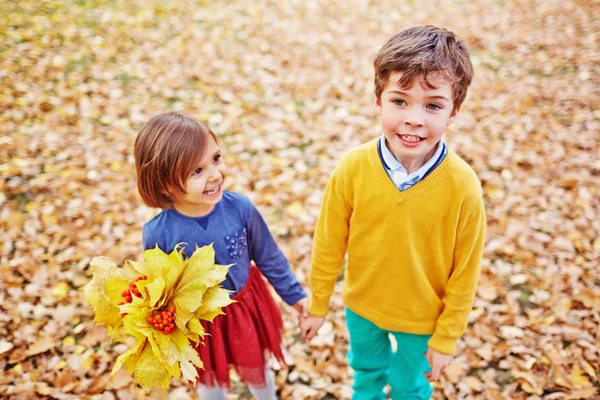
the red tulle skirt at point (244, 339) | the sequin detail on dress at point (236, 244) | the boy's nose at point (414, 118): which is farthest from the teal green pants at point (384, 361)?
the boy's nose at point (414, 118)

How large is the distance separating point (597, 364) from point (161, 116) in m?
2.87

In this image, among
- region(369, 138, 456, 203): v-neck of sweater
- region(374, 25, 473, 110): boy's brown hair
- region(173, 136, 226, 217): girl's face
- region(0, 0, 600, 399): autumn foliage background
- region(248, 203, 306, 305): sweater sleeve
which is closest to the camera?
region(374, 25, 473, 110): boy's brown hair

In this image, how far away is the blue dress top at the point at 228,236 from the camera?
1.73 meters

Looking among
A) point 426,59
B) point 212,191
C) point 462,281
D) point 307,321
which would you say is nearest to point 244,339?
point 307,321

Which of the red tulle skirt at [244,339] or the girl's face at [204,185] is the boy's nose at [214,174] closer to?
the girl's face at [204,185]

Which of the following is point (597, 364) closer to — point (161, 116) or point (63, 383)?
point (161, 116)

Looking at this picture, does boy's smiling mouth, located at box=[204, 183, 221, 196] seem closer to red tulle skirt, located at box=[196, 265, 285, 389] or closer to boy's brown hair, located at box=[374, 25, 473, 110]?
red tulle skirt, located at box=[196, 265, 285, 389]

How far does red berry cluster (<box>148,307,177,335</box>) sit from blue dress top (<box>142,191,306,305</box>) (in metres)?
0.31

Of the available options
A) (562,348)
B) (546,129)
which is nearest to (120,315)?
(562,348)

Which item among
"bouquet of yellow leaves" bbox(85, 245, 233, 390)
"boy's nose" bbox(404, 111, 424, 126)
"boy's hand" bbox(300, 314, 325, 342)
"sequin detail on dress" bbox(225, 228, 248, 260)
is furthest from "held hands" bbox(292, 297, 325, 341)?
"boy's nose" bbox(404, 111, 424, 126)

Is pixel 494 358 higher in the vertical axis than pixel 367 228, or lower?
lower

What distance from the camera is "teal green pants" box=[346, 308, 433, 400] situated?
197 centimetres

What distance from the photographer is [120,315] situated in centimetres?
154

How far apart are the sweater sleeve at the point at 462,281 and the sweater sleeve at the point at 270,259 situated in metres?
0.67
